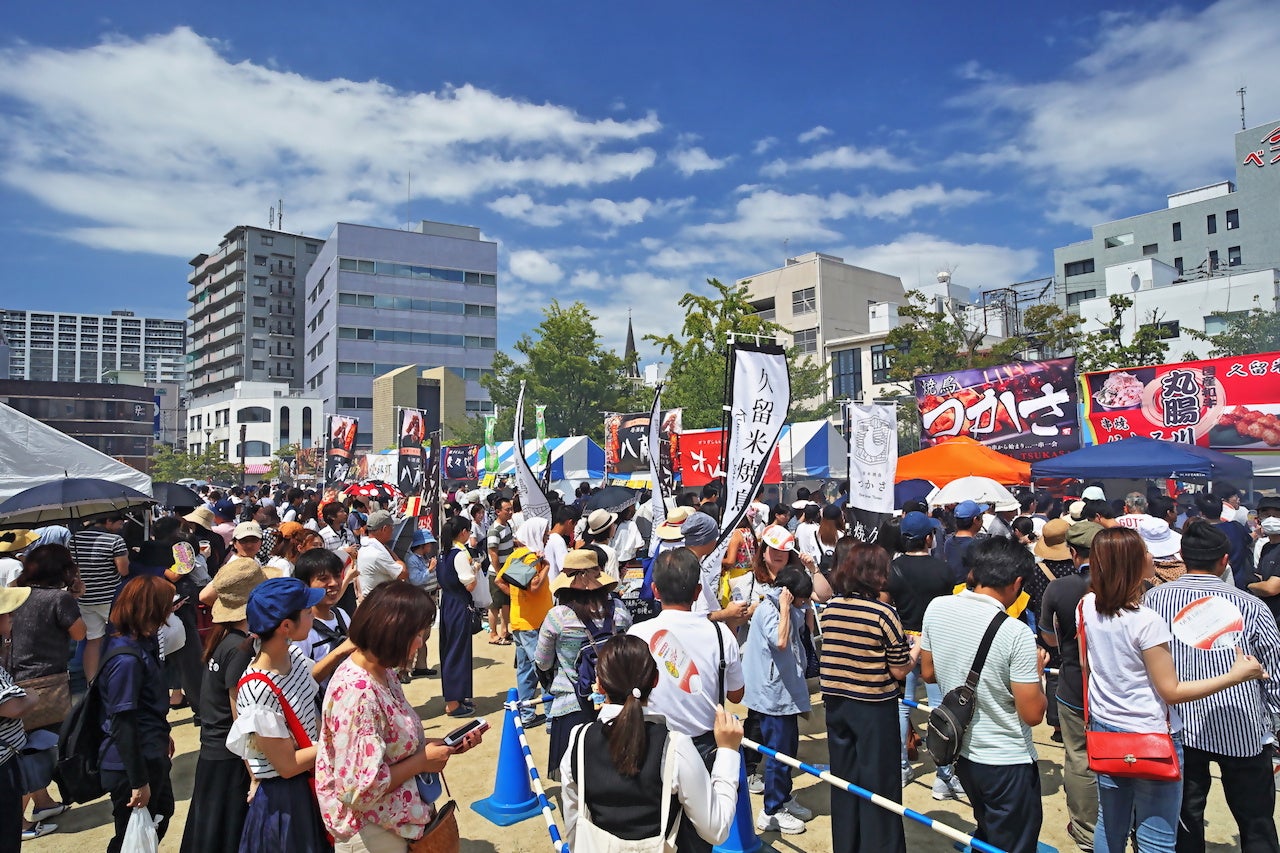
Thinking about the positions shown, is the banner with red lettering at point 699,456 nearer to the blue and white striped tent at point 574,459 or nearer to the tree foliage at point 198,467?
the blue and white striped tent at point 574,459

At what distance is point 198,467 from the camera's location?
57875mm

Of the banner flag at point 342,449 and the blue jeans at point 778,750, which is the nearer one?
the blue jeans at point 778,750

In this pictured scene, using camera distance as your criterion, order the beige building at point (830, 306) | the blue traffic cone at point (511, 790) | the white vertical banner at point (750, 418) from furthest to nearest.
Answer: the beige building at point (830, 306) < the white vertical banner at point (750, 418) < the blue traffic cone at point (511, 790)

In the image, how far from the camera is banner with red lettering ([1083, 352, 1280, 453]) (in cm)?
1381

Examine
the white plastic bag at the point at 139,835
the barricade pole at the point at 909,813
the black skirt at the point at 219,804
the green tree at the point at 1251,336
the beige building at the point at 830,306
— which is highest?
the beige building at the point at 830,306

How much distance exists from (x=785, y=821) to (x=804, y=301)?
5902cm

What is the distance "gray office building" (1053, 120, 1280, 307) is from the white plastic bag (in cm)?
5125

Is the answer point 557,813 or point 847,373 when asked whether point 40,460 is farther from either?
point 847,373

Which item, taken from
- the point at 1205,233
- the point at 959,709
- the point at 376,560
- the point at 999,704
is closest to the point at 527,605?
the point at 376,560

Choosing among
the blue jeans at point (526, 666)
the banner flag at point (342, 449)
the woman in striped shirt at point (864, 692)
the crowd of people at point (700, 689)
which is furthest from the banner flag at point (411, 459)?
the woman in striped shirt at point (864, 692)

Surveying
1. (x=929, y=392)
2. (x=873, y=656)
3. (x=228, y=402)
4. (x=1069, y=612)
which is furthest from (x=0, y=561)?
(x=228, y=402)

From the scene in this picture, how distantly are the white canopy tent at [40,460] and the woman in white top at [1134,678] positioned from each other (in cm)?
964

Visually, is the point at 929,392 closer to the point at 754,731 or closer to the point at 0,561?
the point at 754,731

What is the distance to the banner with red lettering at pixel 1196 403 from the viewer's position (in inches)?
544
